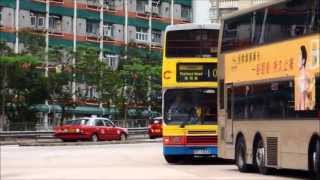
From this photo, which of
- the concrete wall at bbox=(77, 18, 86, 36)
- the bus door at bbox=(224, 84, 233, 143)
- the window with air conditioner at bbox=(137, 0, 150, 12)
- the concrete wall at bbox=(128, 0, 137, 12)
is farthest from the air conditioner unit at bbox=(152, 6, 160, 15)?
the bus door at bbox=(224, 84, 233, 143)

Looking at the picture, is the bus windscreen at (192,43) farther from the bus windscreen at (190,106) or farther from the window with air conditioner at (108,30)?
the window with air conditioner at (108,30)

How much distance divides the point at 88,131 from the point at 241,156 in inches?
984

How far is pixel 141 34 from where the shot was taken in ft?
287

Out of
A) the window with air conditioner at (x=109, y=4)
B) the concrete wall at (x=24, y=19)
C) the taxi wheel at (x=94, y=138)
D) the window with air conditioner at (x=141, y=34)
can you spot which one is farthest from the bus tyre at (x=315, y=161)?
the window with air conditioner at (x=141, y=34)

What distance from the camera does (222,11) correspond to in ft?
189

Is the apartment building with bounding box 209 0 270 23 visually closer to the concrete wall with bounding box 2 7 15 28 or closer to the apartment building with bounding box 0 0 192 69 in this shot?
the apartment building with bounding box 0 0 192 69

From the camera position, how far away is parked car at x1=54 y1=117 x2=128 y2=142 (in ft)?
149

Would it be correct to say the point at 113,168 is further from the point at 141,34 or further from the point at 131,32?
the point at 141,34

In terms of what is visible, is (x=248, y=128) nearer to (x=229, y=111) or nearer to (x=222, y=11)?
(x=229, y=111)

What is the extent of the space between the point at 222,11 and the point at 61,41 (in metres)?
25.2

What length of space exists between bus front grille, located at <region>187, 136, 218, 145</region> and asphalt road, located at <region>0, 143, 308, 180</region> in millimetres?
691

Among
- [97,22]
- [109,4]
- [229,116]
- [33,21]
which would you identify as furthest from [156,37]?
[229,116]

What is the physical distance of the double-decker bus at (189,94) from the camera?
83.0ft

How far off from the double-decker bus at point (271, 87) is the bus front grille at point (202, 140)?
2.27m
